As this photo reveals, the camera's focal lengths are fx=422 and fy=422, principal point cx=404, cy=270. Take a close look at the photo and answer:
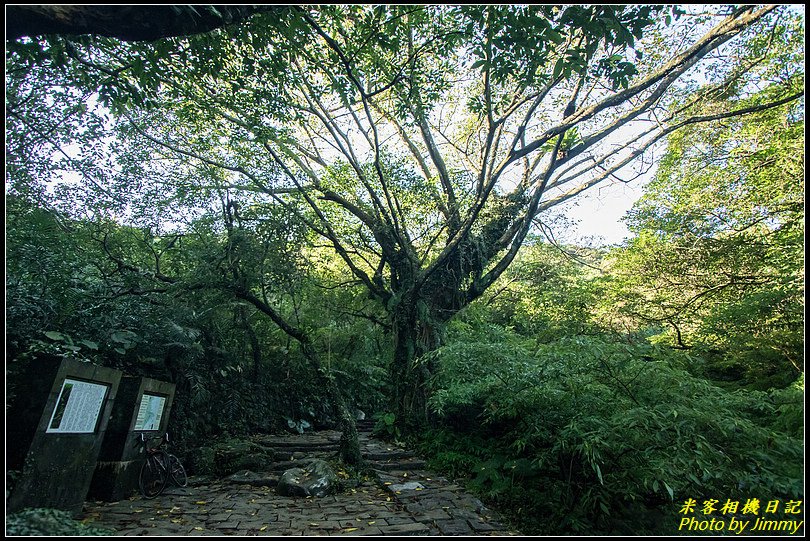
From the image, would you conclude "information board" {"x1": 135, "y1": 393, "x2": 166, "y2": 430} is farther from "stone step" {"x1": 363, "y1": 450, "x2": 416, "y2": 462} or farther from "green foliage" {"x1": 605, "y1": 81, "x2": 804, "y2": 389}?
"green foliage" {"x1": 605, "y1": 81, "x2": 804, "y2": 389}

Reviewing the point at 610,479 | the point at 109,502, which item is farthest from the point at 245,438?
the point at 610,479

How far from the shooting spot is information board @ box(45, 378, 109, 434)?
461 centimetres

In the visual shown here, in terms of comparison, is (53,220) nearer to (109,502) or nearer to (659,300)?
(109,502)

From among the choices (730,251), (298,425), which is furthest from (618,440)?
(298,425)

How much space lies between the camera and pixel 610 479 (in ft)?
14.6

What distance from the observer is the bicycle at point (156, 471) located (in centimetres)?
600

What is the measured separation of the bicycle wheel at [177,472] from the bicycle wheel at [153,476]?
0.76 feet

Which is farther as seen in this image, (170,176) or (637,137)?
(637,137)

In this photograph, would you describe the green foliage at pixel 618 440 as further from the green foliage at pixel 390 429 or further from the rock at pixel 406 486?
the green foliage at pixel 390 429

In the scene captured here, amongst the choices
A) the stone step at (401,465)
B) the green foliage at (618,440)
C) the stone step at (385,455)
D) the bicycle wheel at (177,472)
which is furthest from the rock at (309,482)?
the green foliage at (618,440)

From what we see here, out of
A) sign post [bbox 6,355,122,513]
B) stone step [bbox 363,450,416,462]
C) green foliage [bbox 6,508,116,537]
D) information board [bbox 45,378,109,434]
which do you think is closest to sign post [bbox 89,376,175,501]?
sign post [bbox 6,355,122,513]

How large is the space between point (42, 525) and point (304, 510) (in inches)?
104

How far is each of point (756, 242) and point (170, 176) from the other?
10930 millimetres

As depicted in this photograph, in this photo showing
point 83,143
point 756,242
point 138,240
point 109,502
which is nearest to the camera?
point 109,502
